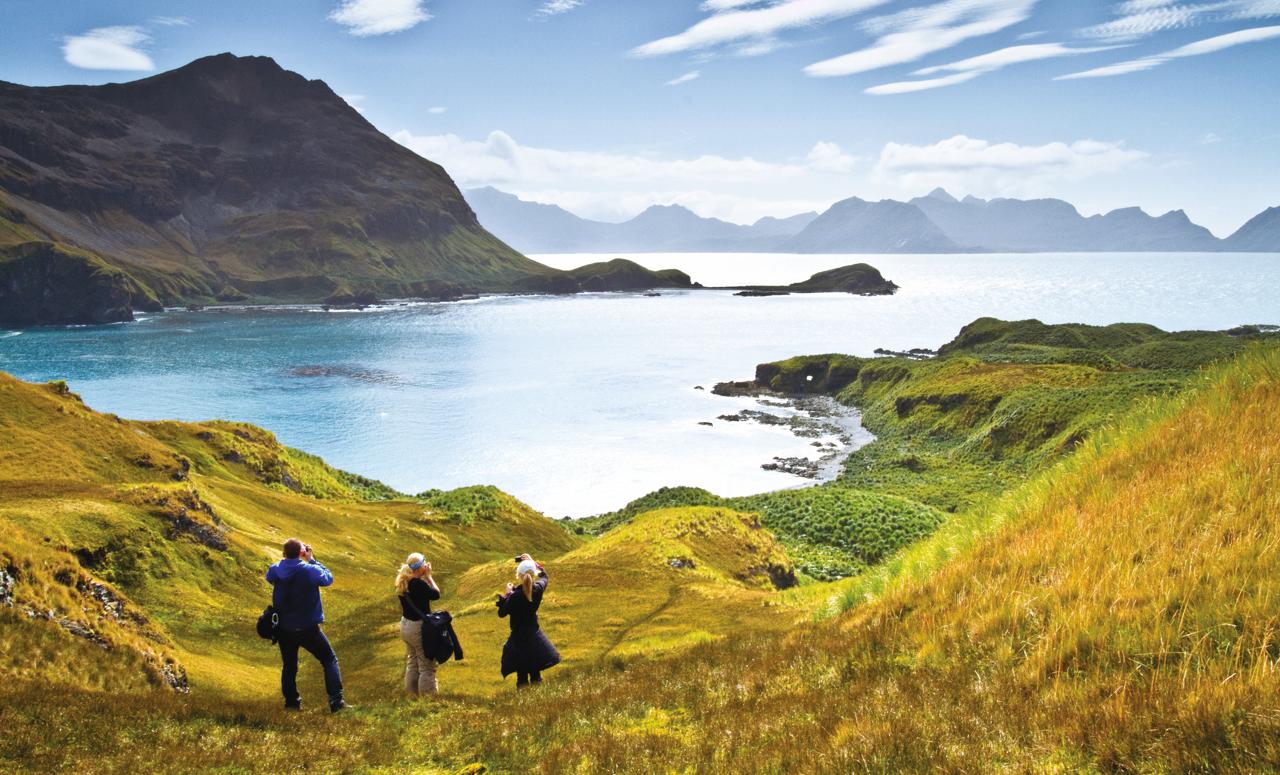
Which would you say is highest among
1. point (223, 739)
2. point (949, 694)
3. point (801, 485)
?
point (949, 694)

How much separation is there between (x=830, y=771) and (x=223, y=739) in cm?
922

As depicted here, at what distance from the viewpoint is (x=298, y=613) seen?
1395cm

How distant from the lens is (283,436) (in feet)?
381

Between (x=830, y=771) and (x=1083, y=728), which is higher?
(x=1083, y=728)

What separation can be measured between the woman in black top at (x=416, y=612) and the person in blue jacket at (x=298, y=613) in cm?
146

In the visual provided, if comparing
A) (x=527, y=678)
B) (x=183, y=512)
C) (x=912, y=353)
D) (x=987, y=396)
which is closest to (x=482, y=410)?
(x=987, y=396)

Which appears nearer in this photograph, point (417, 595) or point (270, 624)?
point (270, 624)

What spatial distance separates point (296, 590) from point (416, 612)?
2.35 metres

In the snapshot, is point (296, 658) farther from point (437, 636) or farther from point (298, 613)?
point (437, 636)

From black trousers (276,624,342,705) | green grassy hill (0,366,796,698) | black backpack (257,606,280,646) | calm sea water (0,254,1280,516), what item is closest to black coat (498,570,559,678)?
black trousers (276,624,342,705)

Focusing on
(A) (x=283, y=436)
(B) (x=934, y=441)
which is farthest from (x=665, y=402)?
(A) (x=283, y=436)

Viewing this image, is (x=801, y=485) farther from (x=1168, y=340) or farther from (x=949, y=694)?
(x=1168, y=340)

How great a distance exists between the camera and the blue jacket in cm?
1376

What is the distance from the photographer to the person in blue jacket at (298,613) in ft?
45.2
